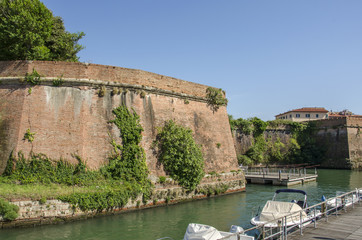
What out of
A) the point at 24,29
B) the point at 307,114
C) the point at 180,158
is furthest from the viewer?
the point at 307,114

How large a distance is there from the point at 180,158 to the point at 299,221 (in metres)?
8.85

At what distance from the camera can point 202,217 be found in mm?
14984

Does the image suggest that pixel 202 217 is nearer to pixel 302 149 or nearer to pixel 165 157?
pixel 165 157

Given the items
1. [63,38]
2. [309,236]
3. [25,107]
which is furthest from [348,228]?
[63,38]

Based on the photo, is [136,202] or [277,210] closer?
[277,210]

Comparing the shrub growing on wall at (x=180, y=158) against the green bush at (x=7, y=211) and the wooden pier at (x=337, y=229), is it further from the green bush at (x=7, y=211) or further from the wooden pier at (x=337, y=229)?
the green bush at (x=7, y=211)

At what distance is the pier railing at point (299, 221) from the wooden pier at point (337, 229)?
0.65 ft

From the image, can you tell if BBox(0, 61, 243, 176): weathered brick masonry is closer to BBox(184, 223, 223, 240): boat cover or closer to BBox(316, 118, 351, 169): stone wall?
BBox(184, 223, 223, 240): boat cover

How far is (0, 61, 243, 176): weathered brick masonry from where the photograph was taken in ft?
52.4

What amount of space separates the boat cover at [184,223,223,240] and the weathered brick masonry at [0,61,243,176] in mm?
9009

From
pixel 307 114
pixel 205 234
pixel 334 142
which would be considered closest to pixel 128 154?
pixel 205 234

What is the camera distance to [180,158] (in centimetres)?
1870

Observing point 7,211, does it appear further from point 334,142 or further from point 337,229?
point 334,142

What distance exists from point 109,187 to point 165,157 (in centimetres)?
444
